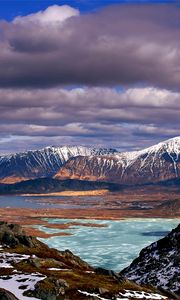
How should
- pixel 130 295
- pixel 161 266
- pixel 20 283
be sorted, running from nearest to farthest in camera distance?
1. pixel 20 283
2. pixel 130 295
3. pixel 161 266

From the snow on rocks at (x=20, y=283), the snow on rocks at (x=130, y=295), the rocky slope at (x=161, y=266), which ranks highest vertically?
the snow on rocks at (x=20, y=283)

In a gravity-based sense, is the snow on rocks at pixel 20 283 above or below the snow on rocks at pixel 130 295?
above

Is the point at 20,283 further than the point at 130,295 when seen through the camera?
No

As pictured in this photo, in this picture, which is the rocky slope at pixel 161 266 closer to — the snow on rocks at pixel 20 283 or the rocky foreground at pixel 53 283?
the rocky foreground at pixel 53 283

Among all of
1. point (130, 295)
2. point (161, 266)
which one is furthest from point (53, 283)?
point (161, 266)

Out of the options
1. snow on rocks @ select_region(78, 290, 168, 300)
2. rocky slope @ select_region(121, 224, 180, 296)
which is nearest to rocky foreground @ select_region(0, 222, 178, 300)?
snow on rocks @ select_region(78, 290, 168, 300)

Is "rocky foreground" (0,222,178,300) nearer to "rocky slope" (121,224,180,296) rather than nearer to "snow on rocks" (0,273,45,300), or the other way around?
"snow on rocks" (0,273,45,300)

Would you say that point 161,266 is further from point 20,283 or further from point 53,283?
point 53,283

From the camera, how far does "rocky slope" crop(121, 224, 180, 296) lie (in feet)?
396

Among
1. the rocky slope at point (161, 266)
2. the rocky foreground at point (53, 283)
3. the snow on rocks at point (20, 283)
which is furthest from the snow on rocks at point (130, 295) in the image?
the rocky slope at point (161, 266)

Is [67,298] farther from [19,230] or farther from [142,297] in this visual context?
[19,230]

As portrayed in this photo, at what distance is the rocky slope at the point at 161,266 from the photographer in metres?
121

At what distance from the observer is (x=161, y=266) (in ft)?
429

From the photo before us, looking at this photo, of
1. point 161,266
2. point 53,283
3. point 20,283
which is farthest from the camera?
point 161,266
